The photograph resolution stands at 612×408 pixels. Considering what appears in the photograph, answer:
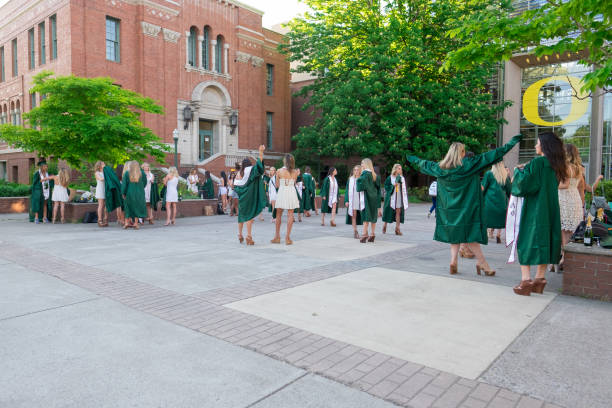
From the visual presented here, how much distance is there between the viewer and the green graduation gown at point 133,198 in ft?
41.4

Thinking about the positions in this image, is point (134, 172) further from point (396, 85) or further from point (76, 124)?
point (396, 85)

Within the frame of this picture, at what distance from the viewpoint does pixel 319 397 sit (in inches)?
114

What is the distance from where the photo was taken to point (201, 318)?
450cm

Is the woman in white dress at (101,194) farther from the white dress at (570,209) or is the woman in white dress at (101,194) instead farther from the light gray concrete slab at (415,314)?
the white dress at (570,209)

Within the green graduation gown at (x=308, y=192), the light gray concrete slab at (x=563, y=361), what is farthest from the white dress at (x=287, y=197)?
the green graduation gown at (x=308, y=192)

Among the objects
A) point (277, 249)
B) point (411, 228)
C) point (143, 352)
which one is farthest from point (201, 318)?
point (411, 228)

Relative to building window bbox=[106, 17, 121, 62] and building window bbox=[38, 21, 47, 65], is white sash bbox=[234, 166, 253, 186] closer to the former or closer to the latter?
building window bbox=[106, 17, 121, 62]

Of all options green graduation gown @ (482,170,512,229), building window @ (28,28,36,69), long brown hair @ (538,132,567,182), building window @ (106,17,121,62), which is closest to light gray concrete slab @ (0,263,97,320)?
long brown hair @ (538,132,567,182)

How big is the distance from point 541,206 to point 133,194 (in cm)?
1069

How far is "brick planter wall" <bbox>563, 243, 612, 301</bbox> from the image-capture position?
17.4 ft

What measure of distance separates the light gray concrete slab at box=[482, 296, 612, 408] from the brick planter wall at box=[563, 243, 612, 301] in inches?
25.9

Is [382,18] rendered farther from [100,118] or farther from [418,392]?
[418,392]

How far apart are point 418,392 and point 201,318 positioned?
7.86ft

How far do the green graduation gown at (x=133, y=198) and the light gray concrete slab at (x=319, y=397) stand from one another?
10.8 m
